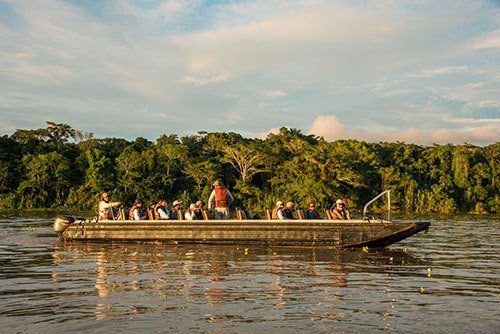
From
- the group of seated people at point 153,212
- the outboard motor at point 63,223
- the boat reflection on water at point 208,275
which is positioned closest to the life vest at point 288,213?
the boat reflection on water at point 208,275

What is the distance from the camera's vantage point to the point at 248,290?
11289mm

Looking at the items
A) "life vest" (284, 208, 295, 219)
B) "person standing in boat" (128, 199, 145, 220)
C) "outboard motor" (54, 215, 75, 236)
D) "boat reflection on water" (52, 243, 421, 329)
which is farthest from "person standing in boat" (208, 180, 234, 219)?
"outboard motor" (54, 215, 75, 236)

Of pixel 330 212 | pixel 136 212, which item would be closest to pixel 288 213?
pixel 330 212

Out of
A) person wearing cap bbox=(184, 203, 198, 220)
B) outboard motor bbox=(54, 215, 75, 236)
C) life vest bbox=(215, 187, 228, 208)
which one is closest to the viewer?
person wearing cap bbox=(184, 203, 198, 220)

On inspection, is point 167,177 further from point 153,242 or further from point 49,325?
point 49,325

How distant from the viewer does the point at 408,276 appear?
13250mm

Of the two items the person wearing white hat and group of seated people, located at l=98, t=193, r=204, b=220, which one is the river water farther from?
group of seated people, located at l=98, t=193, r=204, b=220

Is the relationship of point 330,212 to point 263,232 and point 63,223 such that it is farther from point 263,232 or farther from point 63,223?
point 63,223

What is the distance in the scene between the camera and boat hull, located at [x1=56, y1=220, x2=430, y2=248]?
18016mm

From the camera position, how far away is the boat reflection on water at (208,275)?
9.91m

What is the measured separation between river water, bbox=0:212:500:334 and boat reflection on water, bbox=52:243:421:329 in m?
0.03

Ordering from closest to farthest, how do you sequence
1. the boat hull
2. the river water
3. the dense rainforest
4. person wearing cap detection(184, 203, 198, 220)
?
the river water < the boat hull < person wearing cap detection(184, 203, 198, 220) < the dense rainforest

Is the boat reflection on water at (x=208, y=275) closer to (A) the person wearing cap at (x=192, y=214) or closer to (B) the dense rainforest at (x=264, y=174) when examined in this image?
(A) the person wearing cap at (x=192, y=214)

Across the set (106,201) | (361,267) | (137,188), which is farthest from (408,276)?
(137,188)
